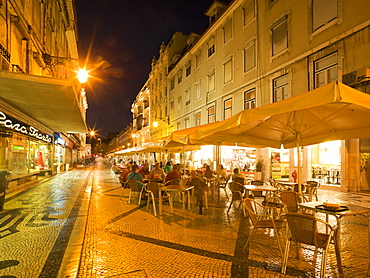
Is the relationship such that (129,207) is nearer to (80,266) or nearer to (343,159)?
(80,266)

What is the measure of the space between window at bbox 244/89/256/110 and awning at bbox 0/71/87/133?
1080 centimetres

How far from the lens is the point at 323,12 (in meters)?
11.6

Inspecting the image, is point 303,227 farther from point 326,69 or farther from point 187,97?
point 187,97

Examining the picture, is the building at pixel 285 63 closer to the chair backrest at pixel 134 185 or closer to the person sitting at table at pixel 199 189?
the person sitting at table at pixel 199 189

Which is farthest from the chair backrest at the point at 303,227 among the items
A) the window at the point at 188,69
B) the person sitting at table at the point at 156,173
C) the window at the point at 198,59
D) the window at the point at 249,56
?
the window at the point at 188,69

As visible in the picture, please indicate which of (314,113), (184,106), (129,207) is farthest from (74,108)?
(184,106)

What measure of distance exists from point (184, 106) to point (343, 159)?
1871 cm

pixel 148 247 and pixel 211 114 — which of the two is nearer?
pixel 148 247

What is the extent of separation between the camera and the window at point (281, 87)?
1386 cm

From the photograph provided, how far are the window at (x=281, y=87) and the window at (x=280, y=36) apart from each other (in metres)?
1.66

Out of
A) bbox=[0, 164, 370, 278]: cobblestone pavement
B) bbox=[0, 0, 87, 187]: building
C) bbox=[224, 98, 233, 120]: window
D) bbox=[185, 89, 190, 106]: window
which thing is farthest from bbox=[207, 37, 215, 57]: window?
bbox=[0, 164, 370, 278]: cobblestone pavement

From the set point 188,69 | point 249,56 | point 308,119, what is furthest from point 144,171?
point 188,69

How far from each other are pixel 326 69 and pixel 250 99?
551 cm

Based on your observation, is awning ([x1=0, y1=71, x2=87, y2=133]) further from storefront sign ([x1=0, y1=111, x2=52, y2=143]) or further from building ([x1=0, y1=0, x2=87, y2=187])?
storefront sign ([x1=0, y1=111, x2=52, y2=143])
